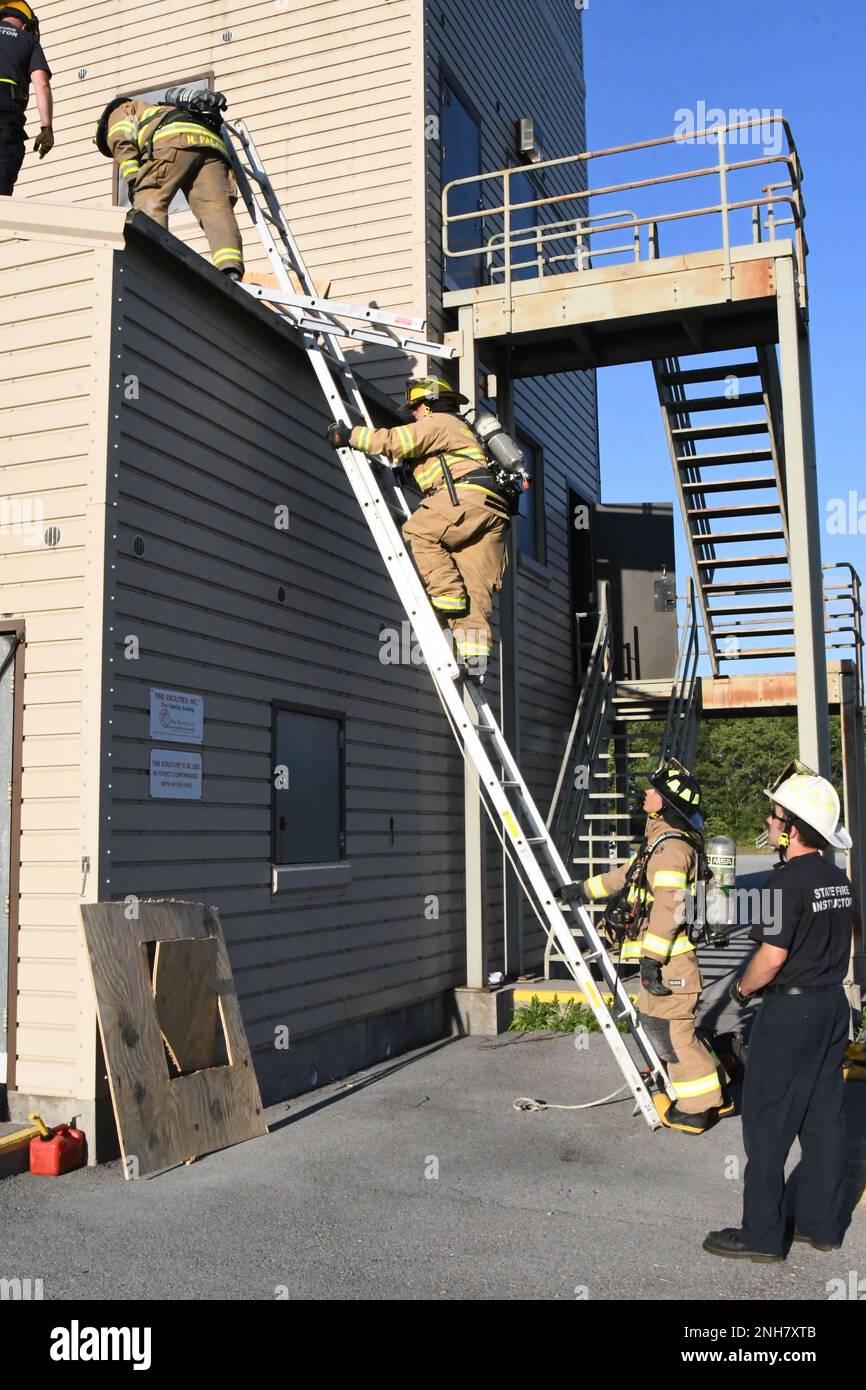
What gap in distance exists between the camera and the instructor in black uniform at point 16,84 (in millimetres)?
7941

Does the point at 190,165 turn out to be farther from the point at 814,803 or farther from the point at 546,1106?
the point at 546,1106

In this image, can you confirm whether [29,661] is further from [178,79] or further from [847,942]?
[178,79]

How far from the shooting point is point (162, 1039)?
574 cm

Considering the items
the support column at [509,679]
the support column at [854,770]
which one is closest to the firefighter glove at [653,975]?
the support column at [509,679]

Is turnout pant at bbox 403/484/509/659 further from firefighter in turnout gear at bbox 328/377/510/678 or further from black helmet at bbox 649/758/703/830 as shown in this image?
black helmet at bbox 649/758/703/830

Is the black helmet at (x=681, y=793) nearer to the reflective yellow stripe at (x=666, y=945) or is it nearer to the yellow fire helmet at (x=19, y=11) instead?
the reflective yellow stripe at (x=666, y=945)

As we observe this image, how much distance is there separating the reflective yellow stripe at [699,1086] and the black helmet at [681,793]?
1.39m

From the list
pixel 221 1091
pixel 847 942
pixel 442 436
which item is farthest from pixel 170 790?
pixel 847 942

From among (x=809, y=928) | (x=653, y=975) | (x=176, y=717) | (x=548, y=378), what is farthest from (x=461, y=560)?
(x=548, y=378)

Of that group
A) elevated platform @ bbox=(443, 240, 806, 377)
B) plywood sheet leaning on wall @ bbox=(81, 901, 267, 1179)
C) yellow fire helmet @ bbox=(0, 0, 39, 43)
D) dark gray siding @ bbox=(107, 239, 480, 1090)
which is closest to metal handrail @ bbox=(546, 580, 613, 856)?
dark gray siding @ bbox=(107, 239, 480, 1090)

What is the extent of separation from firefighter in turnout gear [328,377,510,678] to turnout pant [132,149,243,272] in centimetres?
184

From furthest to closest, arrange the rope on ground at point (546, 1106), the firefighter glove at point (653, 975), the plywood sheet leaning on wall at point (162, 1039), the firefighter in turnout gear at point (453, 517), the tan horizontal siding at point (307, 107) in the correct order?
the tan horizontal siding at point (307, 107) → the firefighter in turnout gear at point (453, 517) → the rope on ground at point (546, 1106) → the firefighter glove at point (653, 975) → the plywood sheet leaning on wall at point (162, 1039)

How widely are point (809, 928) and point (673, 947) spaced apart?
2.11 m

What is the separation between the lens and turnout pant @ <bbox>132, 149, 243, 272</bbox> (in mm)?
8133
